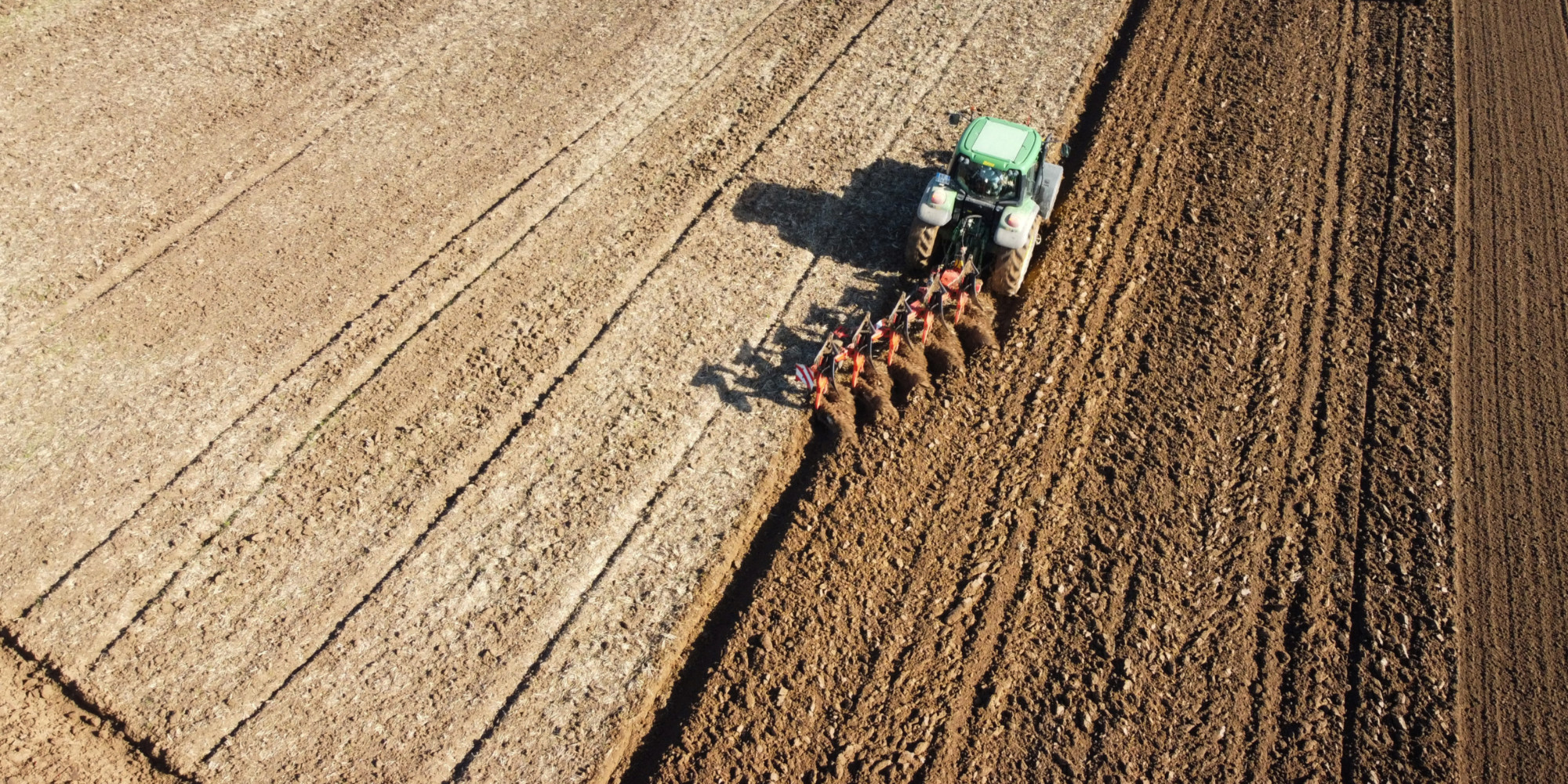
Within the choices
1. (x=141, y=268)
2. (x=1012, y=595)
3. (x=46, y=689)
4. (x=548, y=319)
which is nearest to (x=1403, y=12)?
(x=1012, y=595)

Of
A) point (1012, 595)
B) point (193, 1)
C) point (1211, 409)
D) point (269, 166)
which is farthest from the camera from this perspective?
point (193, 1)

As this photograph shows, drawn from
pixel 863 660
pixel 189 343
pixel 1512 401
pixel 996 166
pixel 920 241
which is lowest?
pixel 863 660

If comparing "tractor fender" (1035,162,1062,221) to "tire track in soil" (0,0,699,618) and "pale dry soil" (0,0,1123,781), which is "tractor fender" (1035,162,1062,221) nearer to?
"pale dry soil" (0,0,1123,781)

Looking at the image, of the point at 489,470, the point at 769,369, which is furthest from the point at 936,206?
the point at 489,470

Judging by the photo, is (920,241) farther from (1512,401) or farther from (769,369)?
(1512,401)

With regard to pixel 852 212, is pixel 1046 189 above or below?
above

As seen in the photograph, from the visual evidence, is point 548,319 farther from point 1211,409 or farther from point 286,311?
point 1211,409

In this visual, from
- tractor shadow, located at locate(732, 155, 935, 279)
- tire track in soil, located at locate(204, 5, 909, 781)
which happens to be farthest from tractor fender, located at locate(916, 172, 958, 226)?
tire track in soil, located at locate(204, 5, 909, 781)
